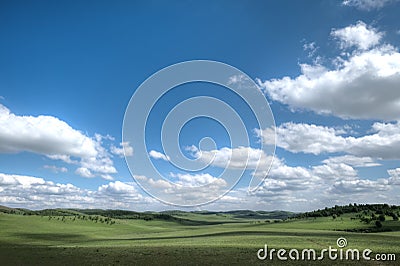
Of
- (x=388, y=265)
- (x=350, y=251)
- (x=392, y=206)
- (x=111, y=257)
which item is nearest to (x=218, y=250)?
(x=111, y=257)

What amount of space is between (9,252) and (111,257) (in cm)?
1963

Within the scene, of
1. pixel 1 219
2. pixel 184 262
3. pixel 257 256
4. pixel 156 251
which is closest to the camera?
pixel 184 262

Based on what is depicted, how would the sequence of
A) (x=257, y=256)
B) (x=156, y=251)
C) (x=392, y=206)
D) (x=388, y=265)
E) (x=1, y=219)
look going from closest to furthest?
(x=388, y=265), (x=257, y=256), (x=156, y=251), (x=1, y=219), (x=392, y=206)

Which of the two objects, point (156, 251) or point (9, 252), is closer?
point (156, 251)

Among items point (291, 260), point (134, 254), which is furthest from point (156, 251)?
point (291, 260)

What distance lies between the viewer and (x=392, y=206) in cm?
19925

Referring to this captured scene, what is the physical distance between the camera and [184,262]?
40.6 metres

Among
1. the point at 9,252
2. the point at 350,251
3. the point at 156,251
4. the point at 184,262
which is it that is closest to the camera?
the point at 184,262

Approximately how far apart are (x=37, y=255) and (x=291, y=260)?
34543 mm

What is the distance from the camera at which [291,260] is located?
41.1m

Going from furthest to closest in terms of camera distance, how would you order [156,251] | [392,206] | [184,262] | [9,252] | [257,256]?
[392,206]
[9,252]
[156,251]
[257,256]
[184,262]

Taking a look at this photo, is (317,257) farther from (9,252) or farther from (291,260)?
(9,252)

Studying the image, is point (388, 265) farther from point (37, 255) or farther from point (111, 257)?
point (37, 255)

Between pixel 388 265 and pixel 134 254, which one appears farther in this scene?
pixel 134 254
